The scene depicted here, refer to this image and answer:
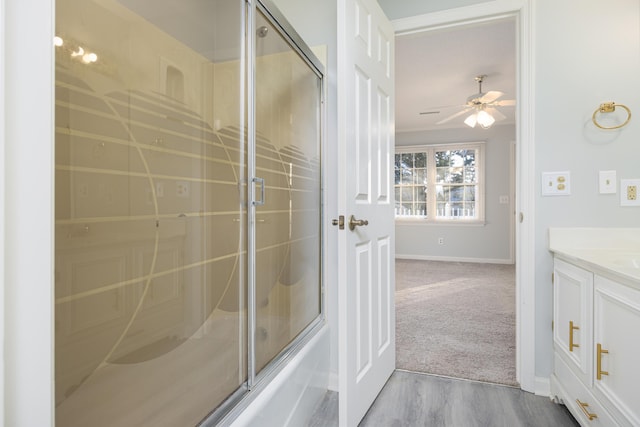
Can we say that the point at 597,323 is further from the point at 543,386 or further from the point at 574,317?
the point at 543,386

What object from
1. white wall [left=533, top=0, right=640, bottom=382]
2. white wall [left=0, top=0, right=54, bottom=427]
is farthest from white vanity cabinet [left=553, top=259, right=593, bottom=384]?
white wall [left=0, top=0, right=54, bottom=427]

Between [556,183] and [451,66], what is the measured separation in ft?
7.37

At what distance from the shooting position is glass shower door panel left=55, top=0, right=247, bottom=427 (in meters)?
0.69

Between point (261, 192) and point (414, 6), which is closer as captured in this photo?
point (261, 192)

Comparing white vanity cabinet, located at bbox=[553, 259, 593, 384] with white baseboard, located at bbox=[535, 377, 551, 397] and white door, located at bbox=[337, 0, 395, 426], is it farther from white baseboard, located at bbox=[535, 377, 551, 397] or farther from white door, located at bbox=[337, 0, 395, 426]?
white door, located at bbox=[337, 0, 395, 426]

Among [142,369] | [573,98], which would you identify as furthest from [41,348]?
[573,98]

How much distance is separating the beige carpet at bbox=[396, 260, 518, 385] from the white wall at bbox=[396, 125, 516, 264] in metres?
0.94

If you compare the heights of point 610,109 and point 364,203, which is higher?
point 610,109

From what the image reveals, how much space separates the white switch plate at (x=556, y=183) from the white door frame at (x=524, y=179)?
6 centimetres

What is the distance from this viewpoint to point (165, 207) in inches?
36.8

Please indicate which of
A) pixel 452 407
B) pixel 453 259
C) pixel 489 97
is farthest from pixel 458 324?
pixel 453 259

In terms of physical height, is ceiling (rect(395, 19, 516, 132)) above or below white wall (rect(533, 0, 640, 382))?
above

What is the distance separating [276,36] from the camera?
1577mm

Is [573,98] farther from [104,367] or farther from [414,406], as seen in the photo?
[104,367]
